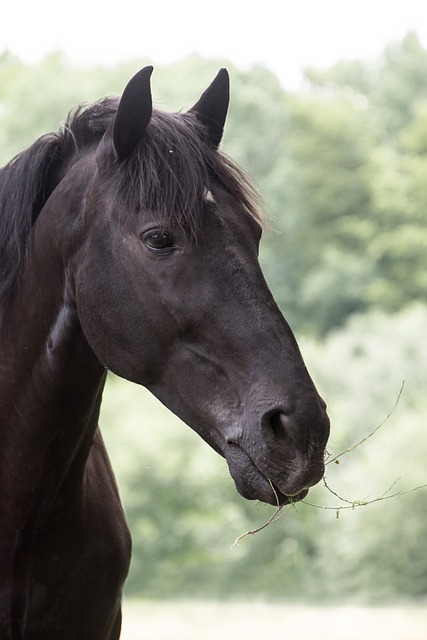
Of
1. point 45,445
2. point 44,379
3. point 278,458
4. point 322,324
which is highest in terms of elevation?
point 278,458

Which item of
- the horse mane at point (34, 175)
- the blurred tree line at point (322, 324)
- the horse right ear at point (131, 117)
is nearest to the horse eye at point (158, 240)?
the horse right ear at point (131, 117)

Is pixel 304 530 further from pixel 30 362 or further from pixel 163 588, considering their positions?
pixel 30 362

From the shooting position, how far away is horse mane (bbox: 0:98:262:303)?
2.20 meters

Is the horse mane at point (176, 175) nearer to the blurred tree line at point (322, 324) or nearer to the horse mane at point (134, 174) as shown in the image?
the horse mane at point (134, 174)

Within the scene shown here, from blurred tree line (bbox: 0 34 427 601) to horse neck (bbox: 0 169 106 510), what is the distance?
21.5 ft

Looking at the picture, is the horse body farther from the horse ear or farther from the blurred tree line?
the blurred tree line

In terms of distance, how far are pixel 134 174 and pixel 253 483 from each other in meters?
0.78

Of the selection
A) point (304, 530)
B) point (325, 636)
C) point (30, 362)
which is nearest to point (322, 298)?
point (304, 530)

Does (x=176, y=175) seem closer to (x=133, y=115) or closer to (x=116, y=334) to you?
(x=133, y=115)

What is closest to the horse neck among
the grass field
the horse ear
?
the horse ear

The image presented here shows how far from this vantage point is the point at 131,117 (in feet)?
7.45

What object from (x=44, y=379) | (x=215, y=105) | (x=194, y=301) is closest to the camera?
(x=194, y=301)

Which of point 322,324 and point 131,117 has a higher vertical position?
point 131,117

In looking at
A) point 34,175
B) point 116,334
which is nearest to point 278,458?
point 116,334
